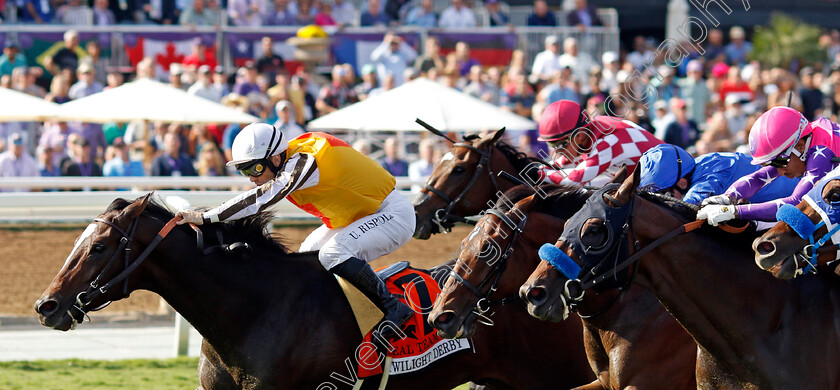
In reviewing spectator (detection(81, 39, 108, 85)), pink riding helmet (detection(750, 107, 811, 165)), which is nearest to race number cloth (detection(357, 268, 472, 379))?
pink riding helmet (detection(750, 107, 811, 165))

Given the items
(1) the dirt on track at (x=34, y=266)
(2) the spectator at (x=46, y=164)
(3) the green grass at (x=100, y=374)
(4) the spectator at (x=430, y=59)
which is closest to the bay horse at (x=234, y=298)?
(3) the green grass at (x=100, y=374)

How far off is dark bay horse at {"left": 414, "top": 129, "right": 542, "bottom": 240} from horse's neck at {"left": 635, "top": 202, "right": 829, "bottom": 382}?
2245 mm

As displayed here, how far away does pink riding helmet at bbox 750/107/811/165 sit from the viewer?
4473 millimetres

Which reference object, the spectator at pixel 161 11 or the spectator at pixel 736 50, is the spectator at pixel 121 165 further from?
the spectator at pixel 736 50

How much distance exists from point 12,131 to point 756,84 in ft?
33.3

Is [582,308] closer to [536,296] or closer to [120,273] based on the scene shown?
[536,296]

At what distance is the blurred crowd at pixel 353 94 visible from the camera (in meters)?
12.1

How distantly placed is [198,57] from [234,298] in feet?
31.9

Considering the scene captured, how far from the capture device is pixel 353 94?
47.8 ft

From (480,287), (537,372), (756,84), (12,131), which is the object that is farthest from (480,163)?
(756,84)

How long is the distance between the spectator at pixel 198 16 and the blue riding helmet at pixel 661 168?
1096 centimetres

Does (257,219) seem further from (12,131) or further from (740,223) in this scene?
(12,131)

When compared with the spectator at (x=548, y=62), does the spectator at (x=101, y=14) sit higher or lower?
higher

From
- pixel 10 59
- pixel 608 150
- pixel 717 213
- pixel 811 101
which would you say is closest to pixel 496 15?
pixel 811 101
